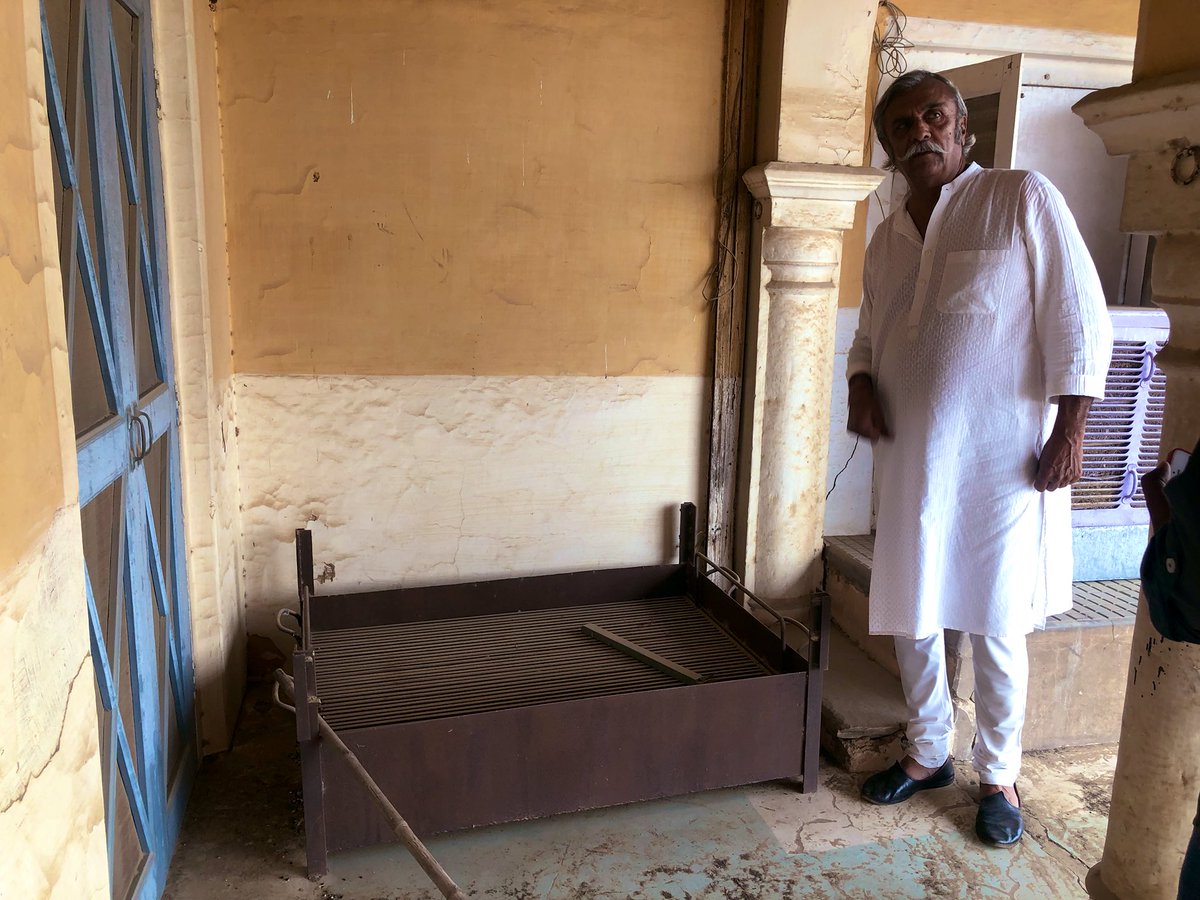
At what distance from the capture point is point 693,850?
2363mm

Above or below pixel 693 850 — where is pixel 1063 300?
above

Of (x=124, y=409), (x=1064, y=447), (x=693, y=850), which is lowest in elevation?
(x=693, y=850)

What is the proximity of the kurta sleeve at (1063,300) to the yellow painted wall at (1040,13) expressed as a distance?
1644mm

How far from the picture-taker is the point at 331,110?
2.91m

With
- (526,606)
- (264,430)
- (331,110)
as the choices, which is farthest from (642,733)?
(331,110)

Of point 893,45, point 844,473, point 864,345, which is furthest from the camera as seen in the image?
point 844,473

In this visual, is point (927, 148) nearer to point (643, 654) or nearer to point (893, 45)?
point (893, 45)

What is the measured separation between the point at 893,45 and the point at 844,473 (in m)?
1.67

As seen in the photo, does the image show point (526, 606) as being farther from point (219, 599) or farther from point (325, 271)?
point (325, 271)

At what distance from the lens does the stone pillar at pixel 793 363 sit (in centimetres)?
314

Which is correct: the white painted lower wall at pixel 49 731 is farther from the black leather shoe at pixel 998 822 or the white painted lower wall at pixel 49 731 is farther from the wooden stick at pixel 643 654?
the black leather shoe at pixel 998 822

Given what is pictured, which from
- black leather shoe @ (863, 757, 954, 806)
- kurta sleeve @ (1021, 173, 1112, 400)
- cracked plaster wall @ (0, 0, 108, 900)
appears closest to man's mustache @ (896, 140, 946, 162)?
kurta sleeve @ (1021, 173, 1112, 400)

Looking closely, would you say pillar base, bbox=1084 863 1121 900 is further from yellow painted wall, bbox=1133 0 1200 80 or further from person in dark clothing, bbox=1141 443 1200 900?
yellow painted wall, bbox=1133 0 1200 80

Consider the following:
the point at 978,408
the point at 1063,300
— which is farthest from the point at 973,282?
the point at 978,408
